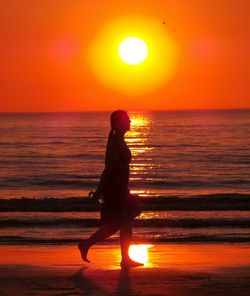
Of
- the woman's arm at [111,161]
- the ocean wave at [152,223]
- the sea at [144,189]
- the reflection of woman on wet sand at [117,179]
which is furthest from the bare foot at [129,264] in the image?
the ocean wave at [152,223]

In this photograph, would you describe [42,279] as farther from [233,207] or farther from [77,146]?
[77,146]

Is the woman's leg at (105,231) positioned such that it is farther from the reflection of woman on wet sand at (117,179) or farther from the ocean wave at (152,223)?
the ocean wave at (152,223)

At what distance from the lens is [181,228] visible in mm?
16828

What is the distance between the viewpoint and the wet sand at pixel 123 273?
25.9 ft

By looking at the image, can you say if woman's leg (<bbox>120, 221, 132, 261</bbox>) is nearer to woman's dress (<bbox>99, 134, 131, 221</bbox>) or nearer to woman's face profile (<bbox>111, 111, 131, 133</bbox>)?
woman's dress (<bbox>99, 134, 131, 221</bbox>)

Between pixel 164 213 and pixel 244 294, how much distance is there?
1316 centimetres

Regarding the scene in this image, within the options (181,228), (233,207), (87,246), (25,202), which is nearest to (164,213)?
(233,207)

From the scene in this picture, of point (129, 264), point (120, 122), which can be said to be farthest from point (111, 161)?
point (129, 264)

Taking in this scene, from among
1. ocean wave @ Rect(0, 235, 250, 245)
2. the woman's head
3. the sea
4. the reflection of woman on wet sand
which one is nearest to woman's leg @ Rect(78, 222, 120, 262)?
the reflection of woman on wet sand

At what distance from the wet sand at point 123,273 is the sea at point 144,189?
125 cm

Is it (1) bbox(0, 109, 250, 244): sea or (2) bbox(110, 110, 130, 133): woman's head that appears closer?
(2) bbox(110, 110, 130, 133): woman's head

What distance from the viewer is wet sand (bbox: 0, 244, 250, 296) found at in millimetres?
7906

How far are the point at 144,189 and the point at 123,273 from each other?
25.5 metres

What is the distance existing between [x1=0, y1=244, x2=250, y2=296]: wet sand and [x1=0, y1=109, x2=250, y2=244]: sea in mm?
1254
